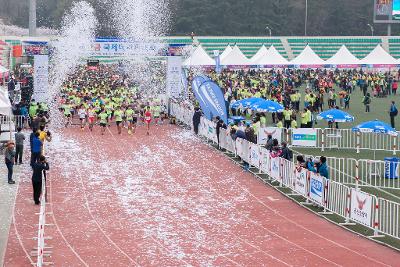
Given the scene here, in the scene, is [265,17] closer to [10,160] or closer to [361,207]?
[10,160]

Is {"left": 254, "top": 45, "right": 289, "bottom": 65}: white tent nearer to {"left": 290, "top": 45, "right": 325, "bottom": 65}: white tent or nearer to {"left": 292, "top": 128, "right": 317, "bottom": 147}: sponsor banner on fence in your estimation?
{"left": 290, "top": 45, "right": 325, "bottom": 65}: white tent

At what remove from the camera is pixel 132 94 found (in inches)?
1898

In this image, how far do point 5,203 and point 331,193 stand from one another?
7.75 metres

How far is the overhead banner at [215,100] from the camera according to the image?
33.1 m

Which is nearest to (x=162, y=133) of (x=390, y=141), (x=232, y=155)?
(x=232, y=155)

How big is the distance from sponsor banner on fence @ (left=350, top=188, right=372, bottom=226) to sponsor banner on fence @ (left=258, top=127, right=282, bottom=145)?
13145 millimetres

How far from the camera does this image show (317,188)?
20.3 metres

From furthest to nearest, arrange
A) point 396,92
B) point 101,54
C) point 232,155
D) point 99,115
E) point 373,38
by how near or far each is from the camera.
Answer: point 373,38
point 396,92
point 101,54
point 99,115
point 232,155

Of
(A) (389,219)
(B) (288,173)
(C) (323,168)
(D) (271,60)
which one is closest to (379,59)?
(D) (271,60)

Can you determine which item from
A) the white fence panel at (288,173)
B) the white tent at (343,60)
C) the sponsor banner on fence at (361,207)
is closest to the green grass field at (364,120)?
the white fence panel at (288,173)

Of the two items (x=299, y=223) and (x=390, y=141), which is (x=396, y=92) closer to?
(x=390, y=141)

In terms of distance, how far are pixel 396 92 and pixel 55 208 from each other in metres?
45.9

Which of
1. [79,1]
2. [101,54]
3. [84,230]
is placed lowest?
[84,230]

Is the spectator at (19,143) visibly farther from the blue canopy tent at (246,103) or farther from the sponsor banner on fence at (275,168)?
the blue canopy tent at (246,103)
